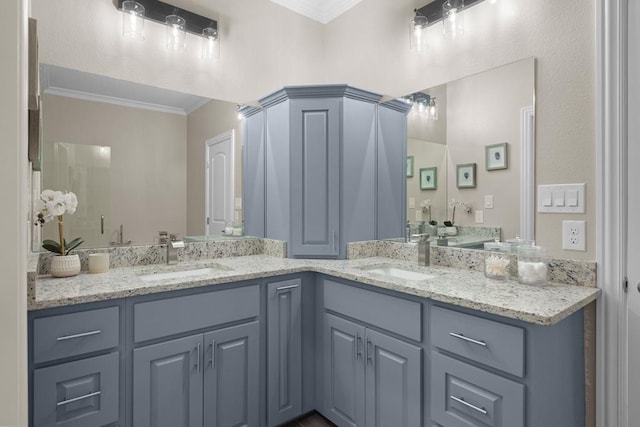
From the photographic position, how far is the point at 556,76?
65.6 inches

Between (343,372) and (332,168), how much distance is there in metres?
1.23

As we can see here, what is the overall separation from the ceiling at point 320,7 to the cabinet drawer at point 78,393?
2.67m

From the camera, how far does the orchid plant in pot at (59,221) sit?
1.68m

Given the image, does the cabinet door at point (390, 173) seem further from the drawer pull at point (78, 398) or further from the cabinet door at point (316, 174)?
the drawer pull at point (78, 398)

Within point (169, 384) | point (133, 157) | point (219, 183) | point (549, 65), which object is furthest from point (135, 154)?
point (549, 65)

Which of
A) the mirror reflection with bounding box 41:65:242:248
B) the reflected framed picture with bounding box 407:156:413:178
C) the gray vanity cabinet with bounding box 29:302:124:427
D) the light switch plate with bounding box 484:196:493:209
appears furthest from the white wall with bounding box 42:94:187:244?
the light switch plate with bounding box 484:196:493:209

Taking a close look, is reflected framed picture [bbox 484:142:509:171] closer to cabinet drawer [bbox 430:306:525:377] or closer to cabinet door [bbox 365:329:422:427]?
cabinet drawer [bbox 430:306:525:377]

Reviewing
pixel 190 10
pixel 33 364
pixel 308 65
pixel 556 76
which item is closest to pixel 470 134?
pixel 556 76

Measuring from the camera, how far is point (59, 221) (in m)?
1.80

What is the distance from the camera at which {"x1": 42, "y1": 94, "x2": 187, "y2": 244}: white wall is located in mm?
1916

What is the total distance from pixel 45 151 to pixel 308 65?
6.41 ft

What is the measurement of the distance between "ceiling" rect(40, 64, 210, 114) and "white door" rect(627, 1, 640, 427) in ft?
7.42

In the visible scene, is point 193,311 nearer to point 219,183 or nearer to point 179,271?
point 179,271

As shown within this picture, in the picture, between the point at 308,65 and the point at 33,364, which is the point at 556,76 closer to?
the point at 308,65
